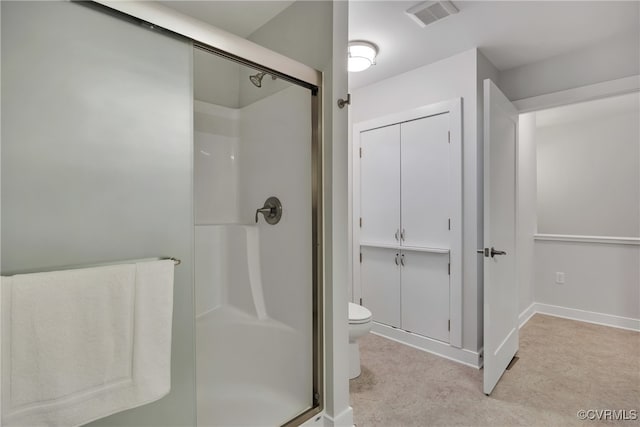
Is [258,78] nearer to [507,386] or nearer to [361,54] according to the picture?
[361,54]

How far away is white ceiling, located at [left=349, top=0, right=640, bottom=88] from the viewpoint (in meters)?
1.94

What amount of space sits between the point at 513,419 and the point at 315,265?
4.68 feet

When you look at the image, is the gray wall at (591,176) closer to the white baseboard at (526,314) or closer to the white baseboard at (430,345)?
the white baseboard at (526,314)

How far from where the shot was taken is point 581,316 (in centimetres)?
349

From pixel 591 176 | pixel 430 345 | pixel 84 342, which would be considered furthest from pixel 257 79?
pixel 591 176

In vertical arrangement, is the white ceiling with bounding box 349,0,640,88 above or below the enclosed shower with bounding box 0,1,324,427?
above

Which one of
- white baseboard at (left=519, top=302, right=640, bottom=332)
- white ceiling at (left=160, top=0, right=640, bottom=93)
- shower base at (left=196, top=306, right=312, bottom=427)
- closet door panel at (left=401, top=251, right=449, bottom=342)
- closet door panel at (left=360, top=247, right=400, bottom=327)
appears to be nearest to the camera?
shower base at (left=196, top=306, right=312, bottom=427)

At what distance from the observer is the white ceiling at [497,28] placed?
1.94 meters

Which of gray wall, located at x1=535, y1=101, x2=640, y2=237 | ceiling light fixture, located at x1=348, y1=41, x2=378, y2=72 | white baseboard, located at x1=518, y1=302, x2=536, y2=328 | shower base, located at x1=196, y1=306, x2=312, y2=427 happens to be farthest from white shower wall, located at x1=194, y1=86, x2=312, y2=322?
gray wall, located at x1=535, y1=101, x2=640, y2=237

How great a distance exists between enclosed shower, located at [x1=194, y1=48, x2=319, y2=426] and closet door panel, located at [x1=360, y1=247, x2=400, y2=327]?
4.74ft

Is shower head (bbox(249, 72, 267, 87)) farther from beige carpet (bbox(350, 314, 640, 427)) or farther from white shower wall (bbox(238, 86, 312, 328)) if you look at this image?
beige carpet (bbox(350, 314, 640, 427))

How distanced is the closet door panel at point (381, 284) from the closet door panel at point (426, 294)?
8 cm

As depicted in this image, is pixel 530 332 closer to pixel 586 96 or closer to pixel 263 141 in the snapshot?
pixel 586 96

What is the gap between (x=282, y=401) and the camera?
5.26ft
